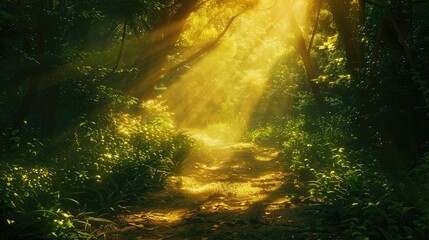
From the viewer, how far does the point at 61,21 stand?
10094mm

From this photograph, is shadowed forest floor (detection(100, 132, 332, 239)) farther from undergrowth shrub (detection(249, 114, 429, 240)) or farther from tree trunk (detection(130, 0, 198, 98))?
tree trunk (detection(130, 0, 198, 98))

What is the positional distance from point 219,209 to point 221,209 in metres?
0.04

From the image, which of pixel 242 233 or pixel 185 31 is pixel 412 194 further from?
pixel 185 31

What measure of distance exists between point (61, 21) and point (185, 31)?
9355 mm

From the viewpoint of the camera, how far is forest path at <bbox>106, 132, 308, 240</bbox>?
6.70 meters

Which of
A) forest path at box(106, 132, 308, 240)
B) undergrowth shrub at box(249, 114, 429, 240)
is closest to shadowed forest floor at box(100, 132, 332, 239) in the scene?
forest path at box(106, 132, 308, 240)

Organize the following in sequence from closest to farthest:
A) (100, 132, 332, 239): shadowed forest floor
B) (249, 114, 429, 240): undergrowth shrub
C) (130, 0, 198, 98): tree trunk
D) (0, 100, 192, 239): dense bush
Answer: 1. (249, 114, 429, 240): undergrowth shrub
2. (0, 100, 192, 239): dense bush
3. (100, 132, 332, 239): shadowed forest floor
4. (130, 0, 198, 98): tree trunk

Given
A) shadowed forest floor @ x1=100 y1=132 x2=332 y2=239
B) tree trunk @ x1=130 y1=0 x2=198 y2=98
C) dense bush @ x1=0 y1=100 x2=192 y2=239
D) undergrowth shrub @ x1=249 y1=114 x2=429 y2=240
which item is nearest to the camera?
undergrowth shrub @ x1=249 y1=114 x2=429 y2=240

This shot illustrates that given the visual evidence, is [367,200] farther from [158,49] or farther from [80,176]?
[158,49]

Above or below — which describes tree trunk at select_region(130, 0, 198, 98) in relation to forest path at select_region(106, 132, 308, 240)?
above

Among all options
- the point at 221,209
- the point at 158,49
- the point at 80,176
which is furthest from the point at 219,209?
the point at 158,49

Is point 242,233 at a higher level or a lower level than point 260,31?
lower

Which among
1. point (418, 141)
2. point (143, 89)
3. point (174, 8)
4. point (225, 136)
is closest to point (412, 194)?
point (418, 141)

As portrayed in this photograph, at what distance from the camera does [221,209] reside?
8.25 meters
